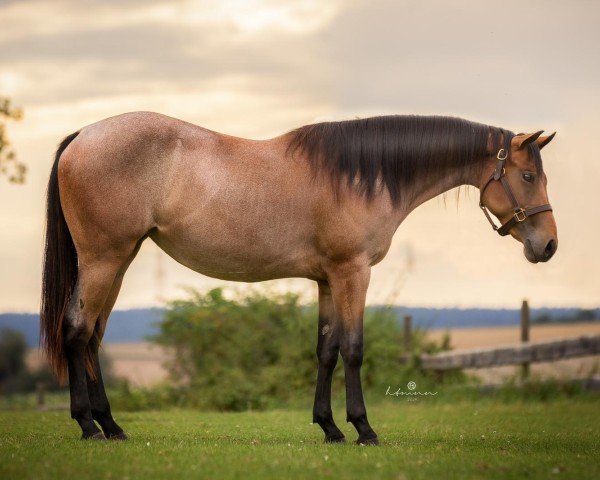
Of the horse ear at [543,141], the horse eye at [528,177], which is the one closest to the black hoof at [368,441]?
the horse eye at [528,177]

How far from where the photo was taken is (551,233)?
8.12 m

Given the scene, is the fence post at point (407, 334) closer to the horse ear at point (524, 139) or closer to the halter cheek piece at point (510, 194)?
the halter cheek piece at point (510, 194)

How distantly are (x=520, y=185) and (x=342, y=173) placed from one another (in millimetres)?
1874

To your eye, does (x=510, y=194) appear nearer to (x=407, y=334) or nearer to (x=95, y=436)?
(x=95, y=436)

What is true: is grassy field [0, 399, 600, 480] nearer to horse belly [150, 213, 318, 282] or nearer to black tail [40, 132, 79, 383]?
black tail [40, 132, 79, 383]

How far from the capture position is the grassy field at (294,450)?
19.6 ft

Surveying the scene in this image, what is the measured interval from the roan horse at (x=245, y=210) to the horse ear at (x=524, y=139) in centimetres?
1

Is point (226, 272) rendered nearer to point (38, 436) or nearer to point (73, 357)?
point (73, 357)

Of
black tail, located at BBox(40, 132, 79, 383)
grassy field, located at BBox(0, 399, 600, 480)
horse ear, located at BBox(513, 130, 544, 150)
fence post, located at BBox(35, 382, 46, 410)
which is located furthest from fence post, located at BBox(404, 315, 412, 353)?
black tail, located at BBox(40, 132, 79, 383)

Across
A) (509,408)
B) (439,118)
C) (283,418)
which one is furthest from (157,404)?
(439,118)

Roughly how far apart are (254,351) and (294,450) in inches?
328

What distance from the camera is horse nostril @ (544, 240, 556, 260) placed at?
814 cm

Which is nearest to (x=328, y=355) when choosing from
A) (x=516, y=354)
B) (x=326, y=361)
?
(x=326, y=361)

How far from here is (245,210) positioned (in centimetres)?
758
